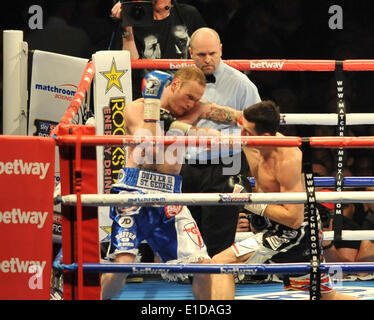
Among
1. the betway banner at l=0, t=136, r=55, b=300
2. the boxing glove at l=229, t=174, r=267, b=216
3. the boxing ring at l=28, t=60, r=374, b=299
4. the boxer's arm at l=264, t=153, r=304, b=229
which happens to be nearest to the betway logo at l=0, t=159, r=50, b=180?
the betway banner at l=0, t=136, r=55, b=300

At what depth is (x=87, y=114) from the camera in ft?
15.8

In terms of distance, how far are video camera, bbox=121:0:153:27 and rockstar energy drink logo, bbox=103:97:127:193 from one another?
44 centimetres

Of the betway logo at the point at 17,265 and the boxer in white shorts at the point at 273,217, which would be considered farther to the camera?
the boxer in white shorts at the point at 273,217

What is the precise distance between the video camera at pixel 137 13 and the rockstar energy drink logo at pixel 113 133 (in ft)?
1.45

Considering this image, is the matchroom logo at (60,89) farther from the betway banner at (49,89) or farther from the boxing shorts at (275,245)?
the boxing shorts at (275,245)

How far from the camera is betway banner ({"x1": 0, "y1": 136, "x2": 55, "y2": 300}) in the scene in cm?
298

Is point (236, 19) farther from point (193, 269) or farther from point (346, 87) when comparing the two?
point (193, 269)

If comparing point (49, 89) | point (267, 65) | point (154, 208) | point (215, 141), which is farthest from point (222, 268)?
point (49, 89)

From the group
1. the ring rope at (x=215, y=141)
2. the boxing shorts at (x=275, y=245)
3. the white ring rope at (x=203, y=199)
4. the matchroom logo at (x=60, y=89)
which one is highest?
the matchroom logo at (x=60, y=89)

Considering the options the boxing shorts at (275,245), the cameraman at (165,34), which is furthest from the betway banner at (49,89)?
the boxing shorts at (275,245)

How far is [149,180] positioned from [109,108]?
2.77 feet

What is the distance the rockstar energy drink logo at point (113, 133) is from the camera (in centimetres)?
462

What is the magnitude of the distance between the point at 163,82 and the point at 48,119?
1158mm

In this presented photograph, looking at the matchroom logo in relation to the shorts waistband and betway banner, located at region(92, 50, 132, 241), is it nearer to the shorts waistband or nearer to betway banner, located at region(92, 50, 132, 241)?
betway banner, located at region(92, 50, 132, 241)
